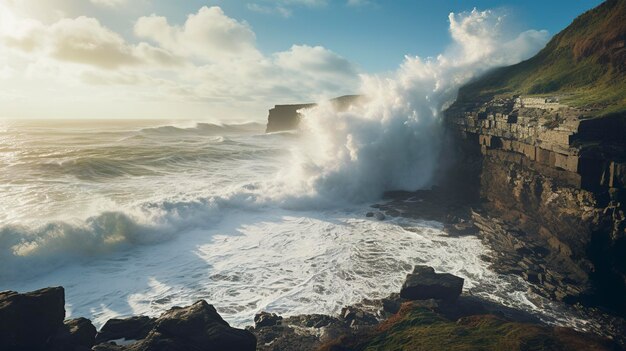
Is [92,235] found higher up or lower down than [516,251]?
higher up

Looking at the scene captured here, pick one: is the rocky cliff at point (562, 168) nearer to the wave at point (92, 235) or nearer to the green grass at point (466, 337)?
the green grass at point (466, 337)

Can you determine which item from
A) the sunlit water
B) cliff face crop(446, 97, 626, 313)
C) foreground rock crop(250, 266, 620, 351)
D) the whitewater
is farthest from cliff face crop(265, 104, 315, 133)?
foreground rock crop(250, 266, 620, 351)

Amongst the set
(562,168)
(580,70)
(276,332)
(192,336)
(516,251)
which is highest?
(580,70)

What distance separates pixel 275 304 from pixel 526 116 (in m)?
12.0

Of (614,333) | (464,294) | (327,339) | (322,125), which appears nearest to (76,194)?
(322,125)

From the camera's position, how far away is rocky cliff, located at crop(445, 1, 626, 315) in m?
9.61

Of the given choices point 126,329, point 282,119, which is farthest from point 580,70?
point 282,119

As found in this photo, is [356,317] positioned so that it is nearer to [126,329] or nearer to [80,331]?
[126,329]

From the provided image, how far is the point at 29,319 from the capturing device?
21.2 ft

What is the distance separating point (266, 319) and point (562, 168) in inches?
396

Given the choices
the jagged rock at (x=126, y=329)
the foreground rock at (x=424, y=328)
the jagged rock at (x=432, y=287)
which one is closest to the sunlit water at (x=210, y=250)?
the foreground rock at (x=424, y=328)

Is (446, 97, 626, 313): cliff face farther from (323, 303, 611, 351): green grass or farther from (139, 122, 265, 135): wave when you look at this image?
(139, 122, 265, 135): wave

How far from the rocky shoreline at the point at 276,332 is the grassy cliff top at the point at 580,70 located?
27.0 feet

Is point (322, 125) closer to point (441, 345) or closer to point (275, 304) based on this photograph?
point (275, 304)
